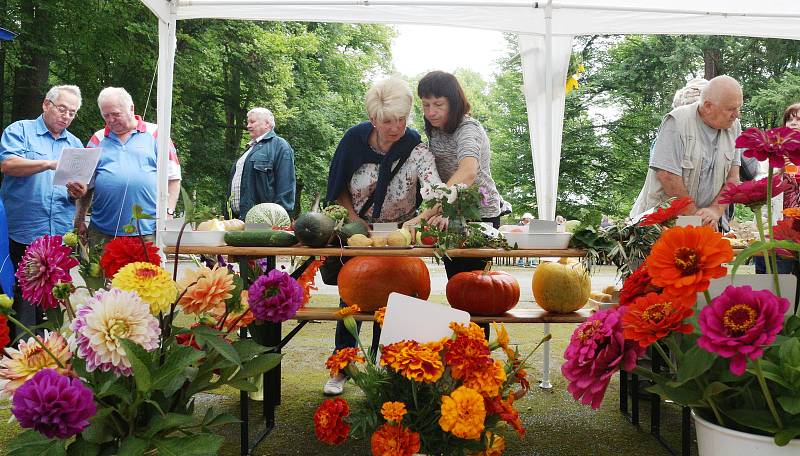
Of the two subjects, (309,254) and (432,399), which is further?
(309,254)

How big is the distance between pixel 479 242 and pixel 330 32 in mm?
17769

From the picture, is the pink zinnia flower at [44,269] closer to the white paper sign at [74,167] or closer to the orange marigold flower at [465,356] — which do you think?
the orange marigold flower at [465,356]

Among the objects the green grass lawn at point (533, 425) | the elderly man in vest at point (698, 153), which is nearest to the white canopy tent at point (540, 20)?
the elderly man in vest at point (698, 153)

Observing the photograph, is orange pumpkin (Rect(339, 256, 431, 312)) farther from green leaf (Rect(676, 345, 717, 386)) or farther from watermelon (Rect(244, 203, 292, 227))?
green leaf (Rect(676, 345, 717, 386))

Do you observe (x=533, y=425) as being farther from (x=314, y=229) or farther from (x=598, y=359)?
(x=598, y=359)

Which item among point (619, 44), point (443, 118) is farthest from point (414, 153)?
point (619, 44)

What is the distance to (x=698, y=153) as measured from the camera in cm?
362

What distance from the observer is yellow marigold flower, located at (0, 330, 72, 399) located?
143 cm

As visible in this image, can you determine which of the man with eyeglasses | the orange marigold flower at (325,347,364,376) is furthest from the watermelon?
the man with eyeglasses

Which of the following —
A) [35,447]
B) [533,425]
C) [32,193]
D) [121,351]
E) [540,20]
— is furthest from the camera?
[540,20]

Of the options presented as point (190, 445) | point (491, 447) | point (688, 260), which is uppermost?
point (688, 260)

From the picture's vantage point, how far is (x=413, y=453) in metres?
1.82

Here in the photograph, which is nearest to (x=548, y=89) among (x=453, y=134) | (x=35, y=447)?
(x=453, y=134)

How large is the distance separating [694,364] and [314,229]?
6.02ft
